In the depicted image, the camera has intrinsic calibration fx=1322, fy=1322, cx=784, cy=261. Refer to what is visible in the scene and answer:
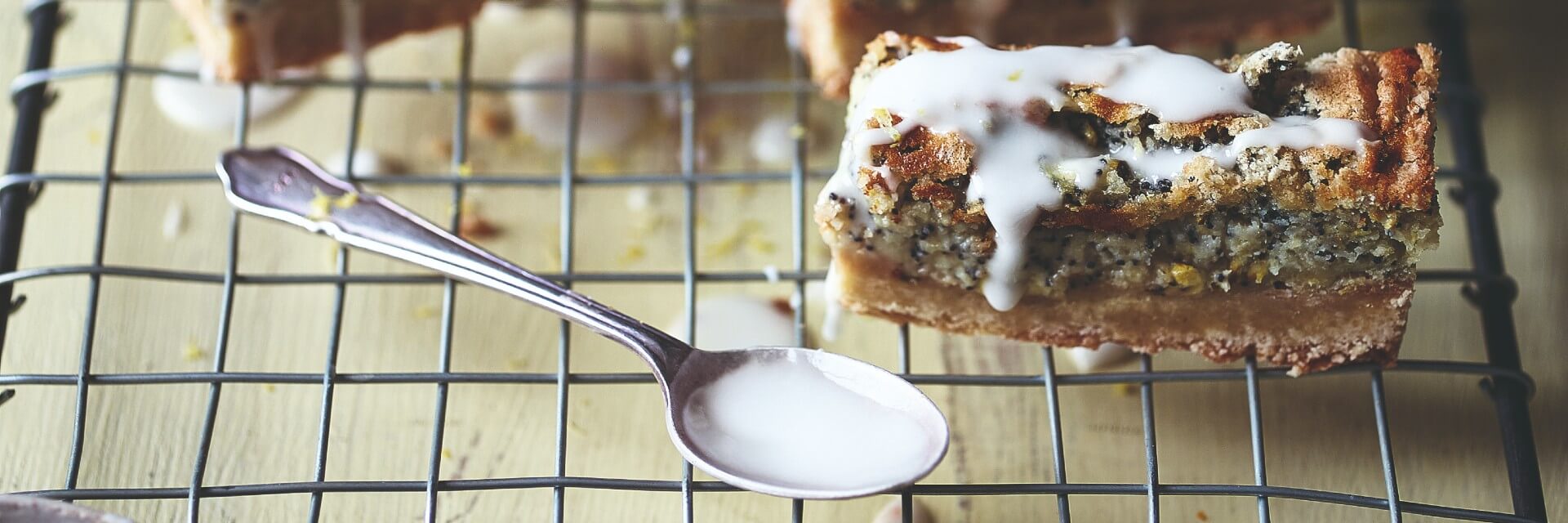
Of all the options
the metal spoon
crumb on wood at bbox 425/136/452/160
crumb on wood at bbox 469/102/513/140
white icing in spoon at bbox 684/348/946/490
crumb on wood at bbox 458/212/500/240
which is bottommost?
white icing in spoon at bbox 684/348/946/490

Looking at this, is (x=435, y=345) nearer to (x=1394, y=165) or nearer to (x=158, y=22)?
(x=158, y=22)

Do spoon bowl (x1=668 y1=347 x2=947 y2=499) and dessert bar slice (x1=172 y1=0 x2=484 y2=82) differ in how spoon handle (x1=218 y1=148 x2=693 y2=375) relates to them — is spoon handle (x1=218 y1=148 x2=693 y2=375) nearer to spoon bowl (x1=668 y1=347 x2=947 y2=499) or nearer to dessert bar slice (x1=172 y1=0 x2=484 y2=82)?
spoon bowl (x1=668 y1=347 x2=947 y2=499)

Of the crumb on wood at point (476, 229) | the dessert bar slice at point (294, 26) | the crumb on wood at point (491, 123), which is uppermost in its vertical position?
the dessert bar slice at point (294, 26)

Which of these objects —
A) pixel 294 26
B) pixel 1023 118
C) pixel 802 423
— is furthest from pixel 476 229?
pixel 1023 118

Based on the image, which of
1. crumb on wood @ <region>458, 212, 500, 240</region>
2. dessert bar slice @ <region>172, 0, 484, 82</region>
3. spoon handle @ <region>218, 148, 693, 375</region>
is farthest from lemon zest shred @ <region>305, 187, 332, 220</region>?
dessert bar slice @ <region>172, 0, 484, 82</region>

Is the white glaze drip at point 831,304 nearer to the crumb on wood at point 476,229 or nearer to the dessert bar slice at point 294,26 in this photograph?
the crumb on wood at point 476,229

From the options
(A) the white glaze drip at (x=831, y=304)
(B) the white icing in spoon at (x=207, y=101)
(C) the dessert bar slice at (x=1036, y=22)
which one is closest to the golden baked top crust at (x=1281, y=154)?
(A) the white glaze drip at (x=831, y=304)

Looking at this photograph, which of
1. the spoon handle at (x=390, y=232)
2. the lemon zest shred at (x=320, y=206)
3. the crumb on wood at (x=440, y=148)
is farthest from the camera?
the crumb on wood at (x=440, y=148)

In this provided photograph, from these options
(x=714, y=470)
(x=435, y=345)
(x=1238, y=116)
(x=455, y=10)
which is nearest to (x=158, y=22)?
(x=455, y=10)
